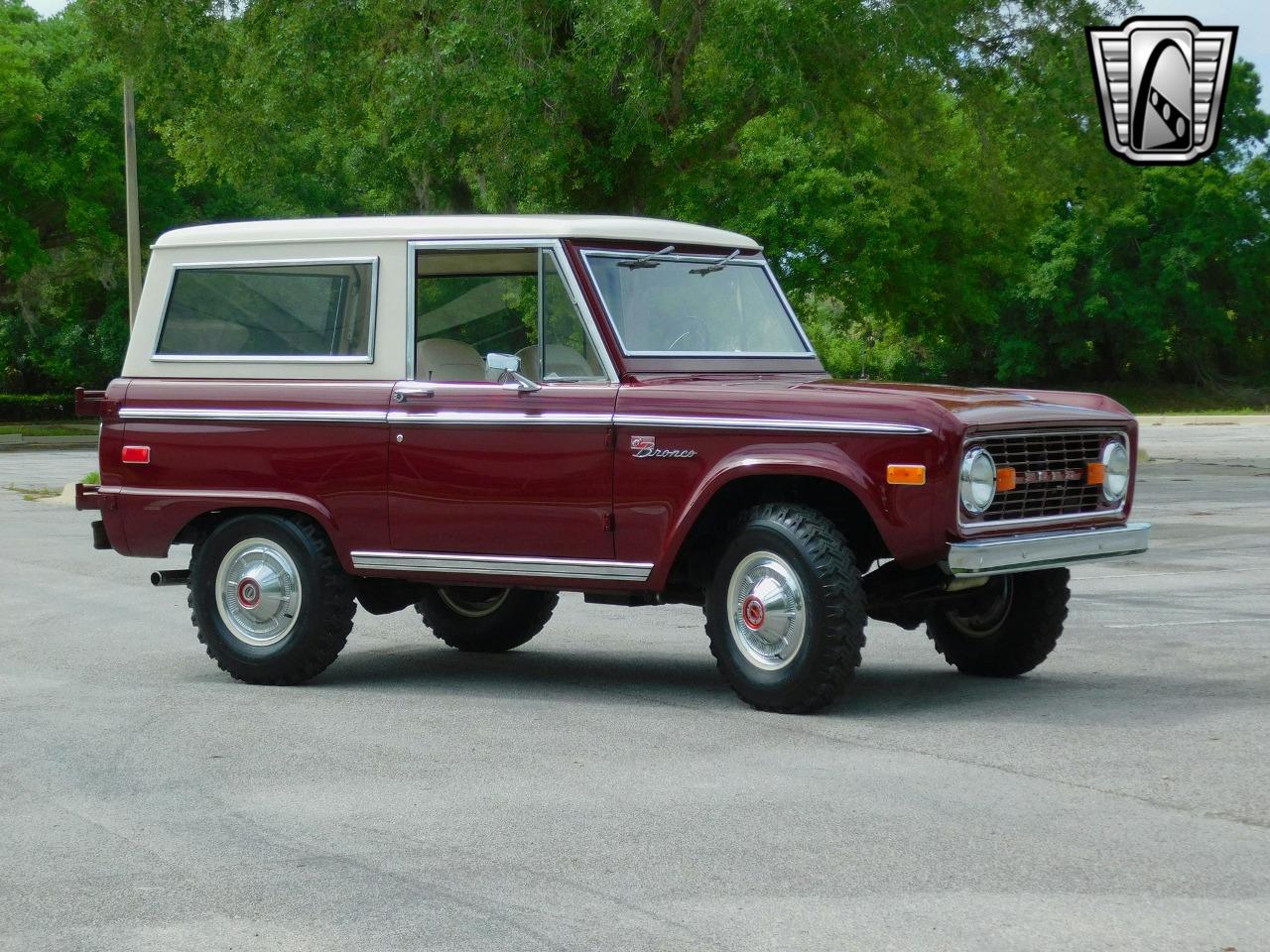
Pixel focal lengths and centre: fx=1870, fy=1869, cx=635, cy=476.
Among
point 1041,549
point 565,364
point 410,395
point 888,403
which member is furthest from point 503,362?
point 1041,549

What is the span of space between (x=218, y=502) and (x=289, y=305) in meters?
1.06

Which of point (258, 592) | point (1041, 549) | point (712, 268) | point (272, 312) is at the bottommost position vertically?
point (258, 592)

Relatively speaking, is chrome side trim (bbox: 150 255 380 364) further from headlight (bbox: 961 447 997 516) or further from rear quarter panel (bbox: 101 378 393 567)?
headlight (bbox: 961 447 997 516)

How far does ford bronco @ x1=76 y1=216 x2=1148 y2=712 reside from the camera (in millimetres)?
7914

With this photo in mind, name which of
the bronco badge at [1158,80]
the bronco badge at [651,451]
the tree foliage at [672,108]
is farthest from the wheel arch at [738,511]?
the tree foliage at [672,108]

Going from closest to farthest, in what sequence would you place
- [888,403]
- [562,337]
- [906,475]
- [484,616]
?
[906,475] → [888,403] → [562,337] → [484,616]

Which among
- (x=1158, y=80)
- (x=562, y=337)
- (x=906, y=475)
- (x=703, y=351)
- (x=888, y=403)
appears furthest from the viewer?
(x=1158, y=80)

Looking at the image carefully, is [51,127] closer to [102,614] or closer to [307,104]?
[307,104]

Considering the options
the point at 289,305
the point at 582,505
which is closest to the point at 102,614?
the point at 289,305

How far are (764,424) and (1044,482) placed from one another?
4.28ft

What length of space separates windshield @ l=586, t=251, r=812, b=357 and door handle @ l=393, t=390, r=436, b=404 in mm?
960

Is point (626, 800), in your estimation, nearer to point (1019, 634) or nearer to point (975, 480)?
point (975, 480)

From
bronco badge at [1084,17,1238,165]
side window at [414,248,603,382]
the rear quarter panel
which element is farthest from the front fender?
bronco badge at [1084,17,1238,165]

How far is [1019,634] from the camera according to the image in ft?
29.8
